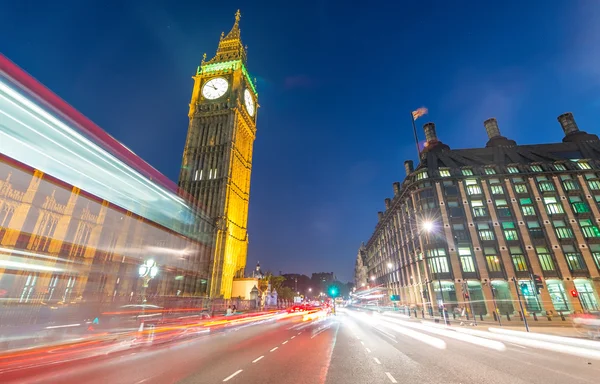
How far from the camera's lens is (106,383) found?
25.0 feet

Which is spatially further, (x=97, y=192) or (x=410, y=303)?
(x=410, y=303)

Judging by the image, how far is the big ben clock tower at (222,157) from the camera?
190 ft

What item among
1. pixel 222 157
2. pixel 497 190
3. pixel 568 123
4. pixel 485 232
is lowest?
pixel 485 232

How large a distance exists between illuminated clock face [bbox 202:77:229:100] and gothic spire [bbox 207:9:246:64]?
10.2 m

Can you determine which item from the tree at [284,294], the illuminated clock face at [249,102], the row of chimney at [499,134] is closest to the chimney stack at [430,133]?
the row of chimney at [499,134]

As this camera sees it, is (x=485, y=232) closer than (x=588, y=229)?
No

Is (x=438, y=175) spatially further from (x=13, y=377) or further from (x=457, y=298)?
(x=13, y=377)

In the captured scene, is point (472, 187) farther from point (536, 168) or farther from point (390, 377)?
point (390, 377)

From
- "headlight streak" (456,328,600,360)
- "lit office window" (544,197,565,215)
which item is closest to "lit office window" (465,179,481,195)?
"lit office window" (544,197,565,215)

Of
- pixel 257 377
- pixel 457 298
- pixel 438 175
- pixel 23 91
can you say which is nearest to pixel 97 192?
pixel 23 91

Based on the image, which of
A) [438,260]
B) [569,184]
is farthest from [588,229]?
[438,260]

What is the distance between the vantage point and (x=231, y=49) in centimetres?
8538

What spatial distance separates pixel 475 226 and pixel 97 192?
5136 cm

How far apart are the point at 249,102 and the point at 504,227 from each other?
7024 cm
